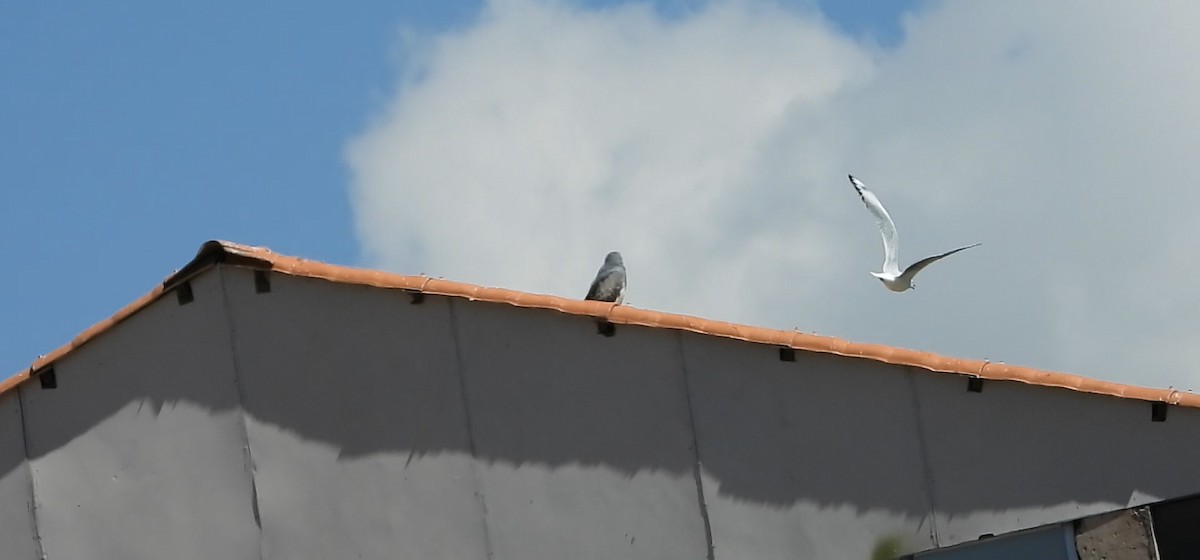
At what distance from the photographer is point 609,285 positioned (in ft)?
53.9

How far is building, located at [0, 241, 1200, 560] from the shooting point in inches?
529

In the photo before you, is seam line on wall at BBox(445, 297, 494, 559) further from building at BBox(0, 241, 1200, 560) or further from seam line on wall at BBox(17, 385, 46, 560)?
seam line on wall at BBox(17, 385, 46, 560)

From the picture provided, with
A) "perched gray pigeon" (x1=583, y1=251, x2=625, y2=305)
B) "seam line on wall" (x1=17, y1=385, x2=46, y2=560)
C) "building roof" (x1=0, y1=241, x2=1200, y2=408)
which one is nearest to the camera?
"building roof" (x1=0, y1=241, x2=1200, y2=408)

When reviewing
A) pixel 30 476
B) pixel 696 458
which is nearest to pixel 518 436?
pixel 696 458

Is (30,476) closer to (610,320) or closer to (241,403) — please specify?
(241,403)

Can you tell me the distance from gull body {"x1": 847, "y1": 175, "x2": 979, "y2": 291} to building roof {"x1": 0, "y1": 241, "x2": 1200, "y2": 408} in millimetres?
2397

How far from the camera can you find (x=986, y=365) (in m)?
13.5

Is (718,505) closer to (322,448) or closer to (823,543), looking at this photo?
(823,543)

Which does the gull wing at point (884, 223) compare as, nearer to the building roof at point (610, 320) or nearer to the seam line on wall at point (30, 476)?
the building roof at point (610, 320)

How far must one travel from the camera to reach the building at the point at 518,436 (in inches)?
529

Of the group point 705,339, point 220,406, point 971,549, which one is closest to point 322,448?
point 220,406

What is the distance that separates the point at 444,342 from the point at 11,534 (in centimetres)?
409

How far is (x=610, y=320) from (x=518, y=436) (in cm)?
120

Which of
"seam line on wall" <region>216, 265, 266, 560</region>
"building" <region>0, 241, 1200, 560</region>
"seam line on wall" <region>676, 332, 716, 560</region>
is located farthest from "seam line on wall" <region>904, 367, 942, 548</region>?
"seam line on wall" <region>216, 265, 266, 560</region>
